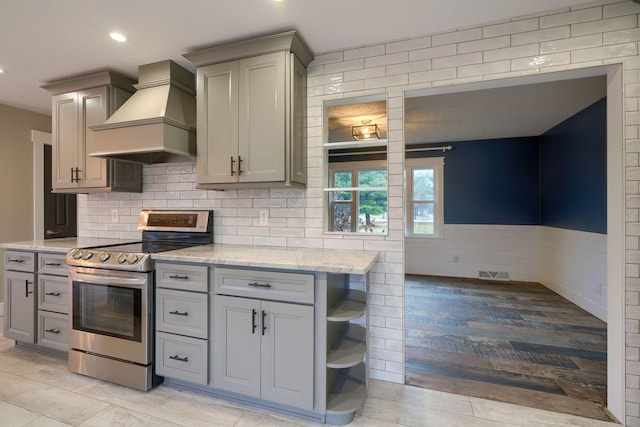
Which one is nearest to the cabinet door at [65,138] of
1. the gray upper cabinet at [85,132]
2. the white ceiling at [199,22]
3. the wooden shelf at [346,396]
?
the gray upper cabinet at [85,132]

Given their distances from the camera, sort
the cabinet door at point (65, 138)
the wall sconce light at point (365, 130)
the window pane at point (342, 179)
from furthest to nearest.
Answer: the window pane at point (342, 179) → the wall sconce light at point (365, 130) → the cabinet door at point (65, 138)

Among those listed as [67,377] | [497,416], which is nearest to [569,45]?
[497,416]

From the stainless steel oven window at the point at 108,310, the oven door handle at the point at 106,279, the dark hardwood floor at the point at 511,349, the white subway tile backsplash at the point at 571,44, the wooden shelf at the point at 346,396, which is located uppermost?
the white subway tile backsplash at the point at 571,44

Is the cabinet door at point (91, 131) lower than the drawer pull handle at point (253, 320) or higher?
higher

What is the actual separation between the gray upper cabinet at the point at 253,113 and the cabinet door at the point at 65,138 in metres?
1.41

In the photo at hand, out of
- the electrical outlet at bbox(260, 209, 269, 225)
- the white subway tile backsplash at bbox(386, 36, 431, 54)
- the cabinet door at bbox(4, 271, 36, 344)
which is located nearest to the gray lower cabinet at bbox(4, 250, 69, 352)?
the cabinet door at bbox(4, 271, 36, 344)

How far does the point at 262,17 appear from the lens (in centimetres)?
190

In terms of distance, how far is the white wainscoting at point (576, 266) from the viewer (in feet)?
11.2

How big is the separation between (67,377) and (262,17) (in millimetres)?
2881

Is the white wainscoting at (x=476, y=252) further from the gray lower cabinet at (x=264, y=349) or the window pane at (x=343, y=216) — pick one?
the gray lower cabinet at (x=264, y=349)

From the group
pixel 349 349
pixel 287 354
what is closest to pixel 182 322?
pixel 287 354

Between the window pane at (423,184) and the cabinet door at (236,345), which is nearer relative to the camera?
the cabinet door at (236,345)

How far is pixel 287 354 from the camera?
1710mm

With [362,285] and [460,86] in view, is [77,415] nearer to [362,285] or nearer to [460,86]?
[362,285]
